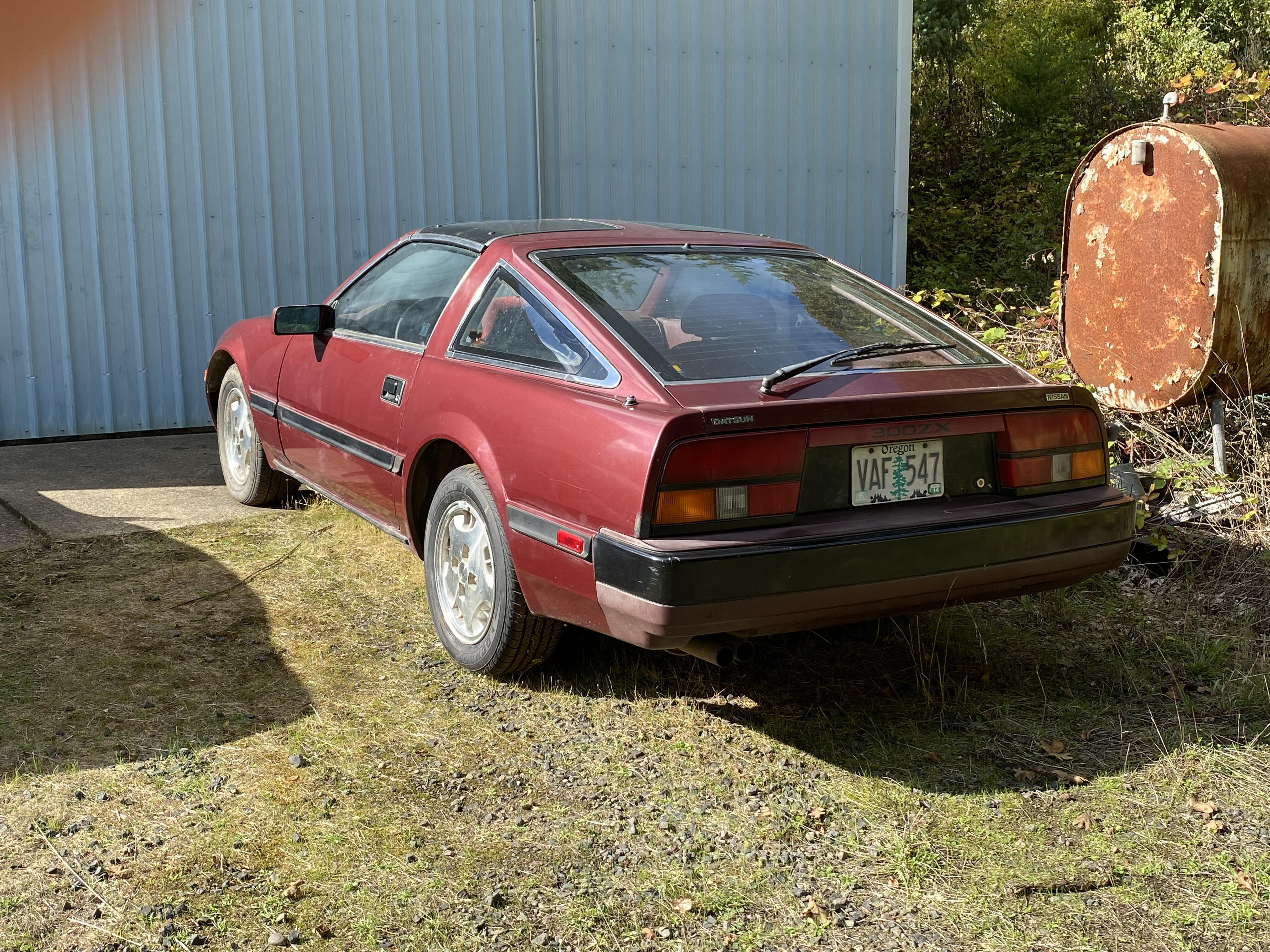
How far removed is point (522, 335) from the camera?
12.3ft

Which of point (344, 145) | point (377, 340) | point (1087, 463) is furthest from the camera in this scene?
point (344, 145)

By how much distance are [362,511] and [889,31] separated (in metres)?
6.91

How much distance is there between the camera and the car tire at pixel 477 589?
362 cm

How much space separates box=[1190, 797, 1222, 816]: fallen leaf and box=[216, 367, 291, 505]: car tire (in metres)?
4.11

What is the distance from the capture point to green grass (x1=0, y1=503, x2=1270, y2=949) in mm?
2611

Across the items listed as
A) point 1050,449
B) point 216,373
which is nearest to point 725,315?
point 1050,449

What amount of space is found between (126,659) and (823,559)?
2.37 m

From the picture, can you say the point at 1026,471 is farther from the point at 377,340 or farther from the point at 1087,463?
the point at 377,340

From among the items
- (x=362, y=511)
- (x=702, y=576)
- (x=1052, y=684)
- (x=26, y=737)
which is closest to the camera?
(x=702, y=576)

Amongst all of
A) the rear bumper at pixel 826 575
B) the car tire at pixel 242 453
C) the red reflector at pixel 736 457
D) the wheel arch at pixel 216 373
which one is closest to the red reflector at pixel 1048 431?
the rear bumper at pixel 826 575

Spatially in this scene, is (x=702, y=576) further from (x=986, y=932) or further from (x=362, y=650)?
(x=362, y=650)

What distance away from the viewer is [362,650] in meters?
4.10

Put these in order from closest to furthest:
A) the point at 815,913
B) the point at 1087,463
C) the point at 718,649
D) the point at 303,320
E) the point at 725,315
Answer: the point at 815,913
the point at 718,649
the point at 1087,463
the point at 725,315
the point at 303,320

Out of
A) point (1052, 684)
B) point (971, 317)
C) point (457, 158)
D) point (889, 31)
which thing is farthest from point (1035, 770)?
point (889, 31)
